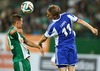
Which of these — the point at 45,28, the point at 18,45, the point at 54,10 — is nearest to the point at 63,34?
the point at 54,10

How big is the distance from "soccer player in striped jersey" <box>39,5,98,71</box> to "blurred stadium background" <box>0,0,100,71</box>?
18.8 ft

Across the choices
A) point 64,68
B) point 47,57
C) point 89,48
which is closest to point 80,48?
point 89,48

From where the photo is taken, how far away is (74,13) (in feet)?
66.0

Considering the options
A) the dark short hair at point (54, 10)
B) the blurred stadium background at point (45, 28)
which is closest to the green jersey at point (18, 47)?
the dark short hair at point (54, 10)

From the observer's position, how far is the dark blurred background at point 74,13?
1919 cm

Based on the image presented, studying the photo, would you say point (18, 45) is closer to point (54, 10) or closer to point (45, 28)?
point (54, 10)

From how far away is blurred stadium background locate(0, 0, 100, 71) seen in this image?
1784 cm

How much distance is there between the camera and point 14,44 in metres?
11.3

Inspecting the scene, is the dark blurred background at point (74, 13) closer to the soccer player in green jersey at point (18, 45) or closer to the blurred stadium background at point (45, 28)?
the blurred stadium background at point (45, 28)

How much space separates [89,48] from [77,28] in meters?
0.90

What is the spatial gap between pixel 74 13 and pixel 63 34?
859 cm

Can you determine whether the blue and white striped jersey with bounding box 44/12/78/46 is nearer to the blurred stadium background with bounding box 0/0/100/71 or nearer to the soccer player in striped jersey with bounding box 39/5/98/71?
the soccer player in striped jersey with bounding box 39/5/98/71

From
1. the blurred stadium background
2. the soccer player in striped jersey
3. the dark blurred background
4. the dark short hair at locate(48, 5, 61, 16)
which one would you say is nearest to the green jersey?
the soccer player in striped jersey

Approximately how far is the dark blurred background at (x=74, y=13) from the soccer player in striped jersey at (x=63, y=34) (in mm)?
7356
